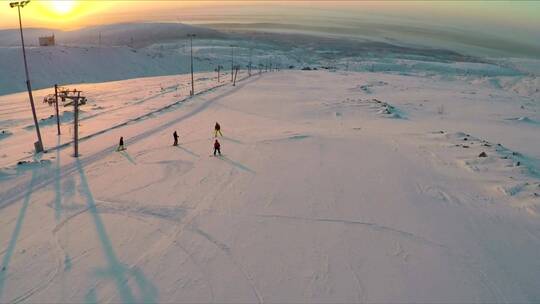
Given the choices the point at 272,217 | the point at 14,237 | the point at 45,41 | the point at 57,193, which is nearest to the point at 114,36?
the point at 45,41

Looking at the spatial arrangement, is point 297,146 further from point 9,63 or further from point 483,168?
point 9,63

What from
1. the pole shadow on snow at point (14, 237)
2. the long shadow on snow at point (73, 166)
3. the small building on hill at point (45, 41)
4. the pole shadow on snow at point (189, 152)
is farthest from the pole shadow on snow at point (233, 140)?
the small building on hill at point (45, 41)

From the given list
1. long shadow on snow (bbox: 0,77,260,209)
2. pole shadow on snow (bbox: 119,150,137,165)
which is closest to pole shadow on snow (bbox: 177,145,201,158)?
pole shadow on snow (bbox: 119,150,137,165)

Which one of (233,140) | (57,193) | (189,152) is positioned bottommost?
(233,140)

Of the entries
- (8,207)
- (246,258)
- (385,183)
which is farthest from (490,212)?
(8,207)

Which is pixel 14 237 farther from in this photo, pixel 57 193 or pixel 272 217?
pixel 272 217

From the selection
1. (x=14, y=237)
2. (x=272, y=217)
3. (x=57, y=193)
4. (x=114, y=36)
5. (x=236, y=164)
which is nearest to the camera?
(x=14, y=237)

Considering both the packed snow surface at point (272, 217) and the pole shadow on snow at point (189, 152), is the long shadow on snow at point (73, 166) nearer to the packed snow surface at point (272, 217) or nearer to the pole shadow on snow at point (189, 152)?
the packed snow surface at point (272, 217)

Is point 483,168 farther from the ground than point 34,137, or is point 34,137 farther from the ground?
point 483,168
